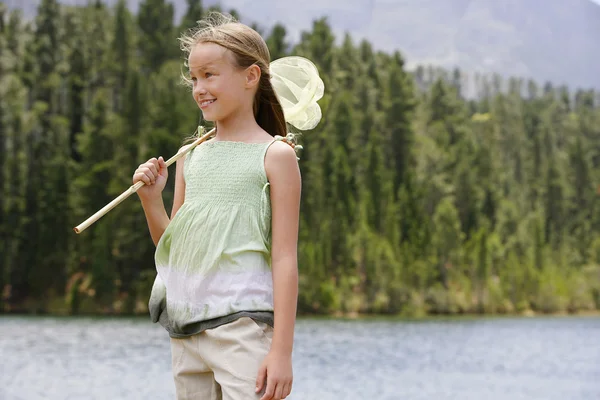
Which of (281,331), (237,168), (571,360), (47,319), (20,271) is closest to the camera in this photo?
(281,331)

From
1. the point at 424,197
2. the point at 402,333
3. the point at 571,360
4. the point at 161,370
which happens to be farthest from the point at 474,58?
the point at 161,370

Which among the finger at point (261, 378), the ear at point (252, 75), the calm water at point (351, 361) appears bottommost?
the calm water at point (351, 361)

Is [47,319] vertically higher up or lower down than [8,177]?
lower down

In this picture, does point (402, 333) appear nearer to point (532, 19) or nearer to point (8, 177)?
point (8, 177)

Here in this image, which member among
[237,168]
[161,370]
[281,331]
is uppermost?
[237,168]

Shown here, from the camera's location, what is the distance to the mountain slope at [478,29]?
50219 mm

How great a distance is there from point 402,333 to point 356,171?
1120 centimetres

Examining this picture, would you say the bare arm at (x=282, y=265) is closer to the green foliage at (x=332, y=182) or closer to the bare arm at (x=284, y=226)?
the bare arm at (x=284, y=226)

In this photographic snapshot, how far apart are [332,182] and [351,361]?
15.5 metres

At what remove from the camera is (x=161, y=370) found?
15906 millimetres

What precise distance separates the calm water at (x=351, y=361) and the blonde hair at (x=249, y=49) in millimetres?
11001

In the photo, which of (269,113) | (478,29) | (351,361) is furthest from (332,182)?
(269,113)

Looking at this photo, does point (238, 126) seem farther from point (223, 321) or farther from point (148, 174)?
point (223, 321)

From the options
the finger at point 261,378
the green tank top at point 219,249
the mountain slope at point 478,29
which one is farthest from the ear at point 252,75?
the mountain slope at point 478,29
